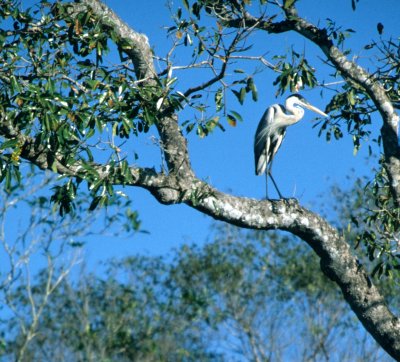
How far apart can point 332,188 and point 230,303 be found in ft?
11.0

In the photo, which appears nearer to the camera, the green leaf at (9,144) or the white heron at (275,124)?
the green leaf at (9,144)

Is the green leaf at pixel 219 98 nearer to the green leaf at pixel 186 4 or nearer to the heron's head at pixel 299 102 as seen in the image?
the green leaf at pixel 186 4

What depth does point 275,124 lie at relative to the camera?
6.99 metres

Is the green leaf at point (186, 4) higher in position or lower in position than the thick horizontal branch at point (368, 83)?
higher

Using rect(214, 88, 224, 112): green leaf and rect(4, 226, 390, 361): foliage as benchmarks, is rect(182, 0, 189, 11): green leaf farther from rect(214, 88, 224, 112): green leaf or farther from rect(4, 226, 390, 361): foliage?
rect(4, 226, 390, 361): foliage

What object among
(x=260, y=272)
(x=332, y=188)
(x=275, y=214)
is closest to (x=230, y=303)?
(x=260, y=272)

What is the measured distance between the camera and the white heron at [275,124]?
6.91 m

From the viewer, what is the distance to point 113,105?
4.68 m

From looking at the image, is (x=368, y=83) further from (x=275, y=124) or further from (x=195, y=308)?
(x=195, y=308)

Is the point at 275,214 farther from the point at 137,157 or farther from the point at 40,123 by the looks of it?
the point at 40,123

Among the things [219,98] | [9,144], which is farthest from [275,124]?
[9,144]

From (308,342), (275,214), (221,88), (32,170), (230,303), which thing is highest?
(32,170)

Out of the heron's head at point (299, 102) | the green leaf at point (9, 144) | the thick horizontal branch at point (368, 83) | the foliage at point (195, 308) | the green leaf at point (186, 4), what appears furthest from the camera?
the foliage at point (195, 308)

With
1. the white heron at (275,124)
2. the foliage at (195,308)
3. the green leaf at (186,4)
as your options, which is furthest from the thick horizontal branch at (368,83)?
the foliage at (195,308)
